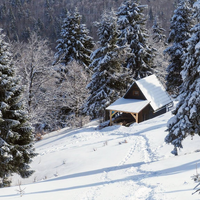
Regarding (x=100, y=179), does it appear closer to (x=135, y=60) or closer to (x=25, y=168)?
(x=25, y=168)

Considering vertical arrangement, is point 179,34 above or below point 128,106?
above

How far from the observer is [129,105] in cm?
2273

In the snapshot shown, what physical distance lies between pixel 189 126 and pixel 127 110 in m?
11.6

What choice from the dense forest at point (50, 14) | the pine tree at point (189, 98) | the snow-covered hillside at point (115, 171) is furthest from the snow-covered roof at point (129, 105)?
the dense forest at point (50, 14)

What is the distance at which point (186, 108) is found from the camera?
9.98m

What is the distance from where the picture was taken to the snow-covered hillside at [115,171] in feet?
22.9

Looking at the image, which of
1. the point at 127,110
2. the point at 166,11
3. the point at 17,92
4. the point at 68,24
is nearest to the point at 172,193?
the point at 17,92

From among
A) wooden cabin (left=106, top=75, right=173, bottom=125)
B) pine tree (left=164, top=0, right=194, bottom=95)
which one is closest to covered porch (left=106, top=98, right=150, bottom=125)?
wooden cabin (left=106, top=75, right=173, bottom=125)

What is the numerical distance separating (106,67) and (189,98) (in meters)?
15.2

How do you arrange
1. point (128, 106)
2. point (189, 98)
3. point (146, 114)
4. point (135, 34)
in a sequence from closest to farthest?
point (189, 98) → point (128, 106) → point (146, 114) → point (135, 34)

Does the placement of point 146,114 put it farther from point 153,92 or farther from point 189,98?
point 189,98

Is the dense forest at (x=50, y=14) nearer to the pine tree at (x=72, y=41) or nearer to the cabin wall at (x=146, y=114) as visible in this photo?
the pine tree at (x=72, y=41)

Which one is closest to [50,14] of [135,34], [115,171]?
[135,34]

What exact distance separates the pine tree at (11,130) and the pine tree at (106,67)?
492 inches
